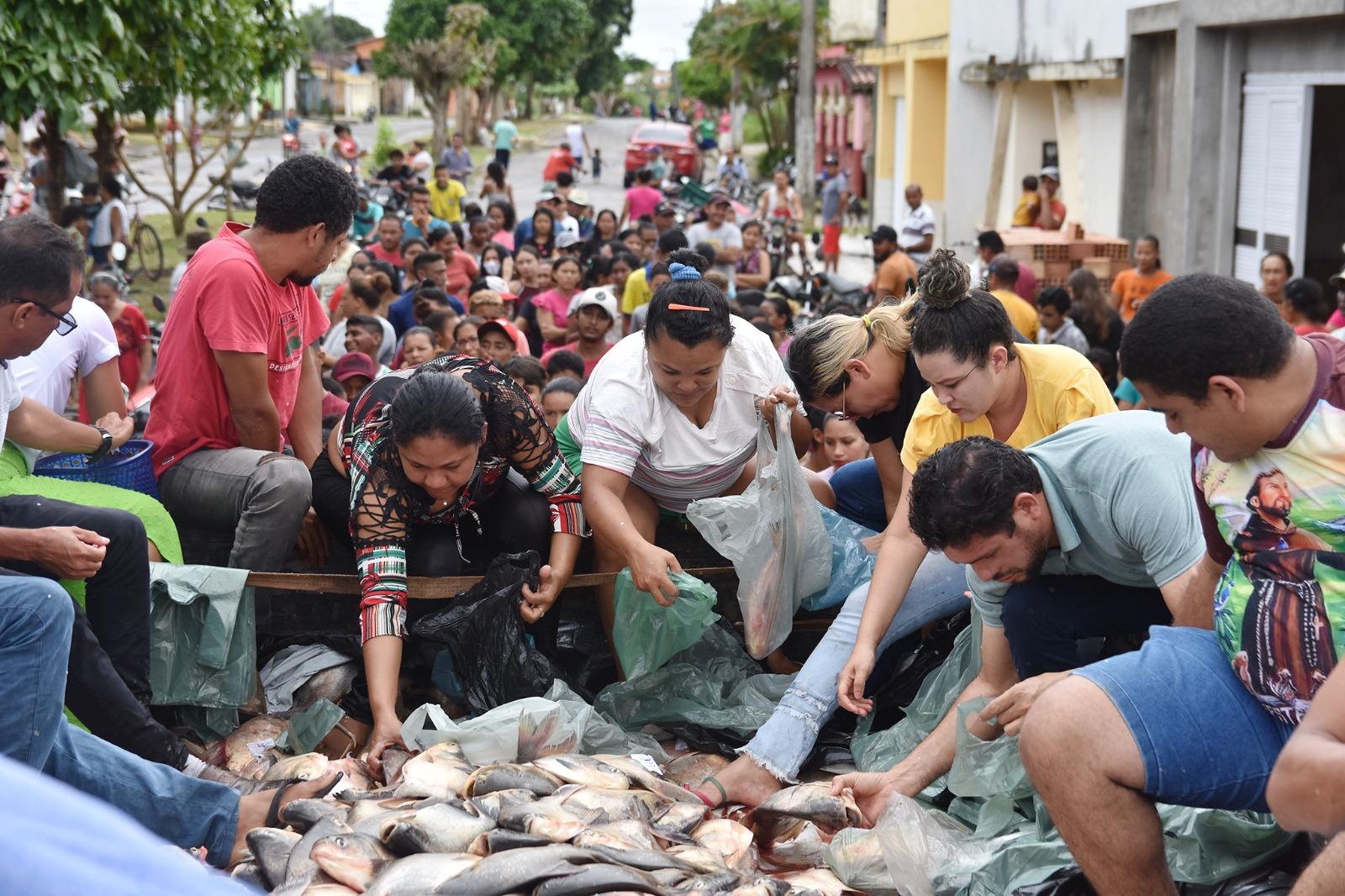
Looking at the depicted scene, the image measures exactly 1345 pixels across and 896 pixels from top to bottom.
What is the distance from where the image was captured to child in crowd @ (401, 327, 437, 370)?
711 centimetres

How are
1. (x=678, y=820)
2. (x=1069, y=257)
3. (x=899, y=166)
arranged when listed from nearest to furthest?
1. (x=678, y=820)
2. (x=1069, y=257)
3. (x=899, y=166)

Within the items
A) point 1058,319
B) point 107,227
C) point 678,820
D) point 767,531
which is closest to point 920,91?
point 107,227

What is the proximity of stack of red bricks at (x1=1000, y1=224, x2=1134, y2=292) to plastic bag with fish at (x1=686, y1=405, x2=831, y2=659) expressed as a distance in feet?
28.8

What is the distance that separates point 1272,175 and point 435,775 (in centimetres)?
1036

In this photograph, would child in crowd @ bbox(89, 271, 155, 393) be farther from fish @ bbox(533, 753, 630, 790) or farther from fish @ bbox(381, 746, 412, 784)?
fish @ bbox(533, 753, 630, 790)

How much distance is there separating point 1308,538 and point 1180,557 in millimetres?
731

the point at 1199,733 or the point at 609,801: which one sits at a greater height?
the point at 1199,733

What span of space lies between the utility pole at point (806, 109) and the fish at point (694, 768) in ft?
67.2

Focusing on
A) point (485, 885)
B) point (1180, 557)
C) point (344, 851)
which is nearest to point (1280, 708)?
point (1180, 557)

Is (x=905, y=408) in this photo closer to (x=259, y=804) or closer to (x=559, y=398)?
(x=559, y=398)

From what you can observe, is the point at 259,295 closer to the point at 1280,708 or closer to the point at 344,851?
the point at 344,851

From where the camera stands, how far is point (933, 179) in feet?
78.3

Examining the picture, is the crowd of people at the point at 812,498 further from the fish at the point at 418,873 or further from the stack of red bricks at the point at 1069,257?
the stack of red bricks at the point at 1069,257

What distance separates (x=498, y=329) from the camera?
7781 millimetres
